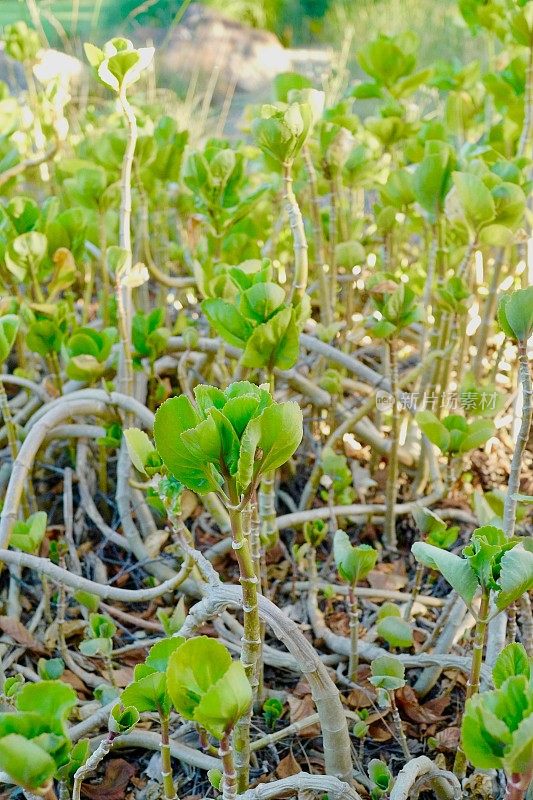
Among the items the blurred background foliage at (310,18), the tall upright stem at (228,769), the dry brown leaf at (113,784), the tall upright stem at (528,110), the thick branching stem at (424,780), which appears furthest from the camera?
the blurred background foliage at (310,18)

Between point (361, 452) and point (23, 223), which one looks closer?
point (23, 223)

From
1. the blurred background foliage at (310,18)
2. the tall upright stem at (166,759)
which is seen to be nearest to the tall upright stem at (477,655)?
the tall upright stem at (166,759)

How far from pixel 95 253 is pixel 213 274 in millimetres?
500

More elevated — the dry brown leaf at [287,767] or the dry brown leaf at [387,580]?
the dry brown leaf at [287,767]

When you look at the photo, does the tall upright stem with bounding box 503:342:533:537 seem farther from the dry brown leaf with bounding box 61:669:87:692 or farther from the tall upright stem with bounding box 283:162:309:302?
the dry brown leaf with bounding box 61:669:87:692

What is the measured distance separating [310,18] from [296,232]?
851 centimetres

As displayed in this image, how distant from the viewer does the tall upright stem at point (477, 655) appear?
60 centimetres

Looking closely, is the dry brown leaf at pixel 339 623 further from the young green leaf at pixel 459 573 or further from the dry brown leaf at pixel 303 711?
the young green leaf at pixel 459 573

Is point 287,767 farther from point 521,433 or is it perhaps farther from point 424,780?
point 521,433

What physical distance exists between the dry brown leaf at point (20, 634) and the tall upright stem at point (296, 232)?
1.72 feet

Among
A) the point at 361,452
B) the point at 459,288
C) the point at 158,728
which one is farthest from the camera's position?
the point at 361,452

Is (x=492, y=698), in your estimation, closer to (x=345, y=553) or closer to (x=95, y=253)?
(x=345, y=553)

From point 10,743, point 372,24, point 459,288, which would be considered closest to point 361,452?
point 459,288

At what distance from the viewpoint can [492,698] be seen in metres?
0.48
